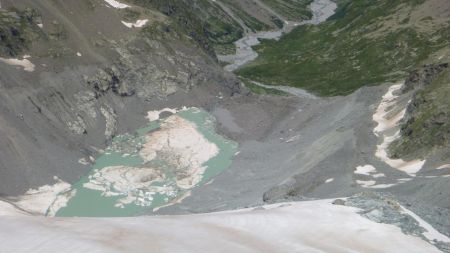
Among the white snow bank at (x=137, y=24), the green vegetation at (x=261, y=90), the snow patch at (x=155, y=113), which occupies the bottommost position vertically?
the green vegetation at (x=261, y=90)

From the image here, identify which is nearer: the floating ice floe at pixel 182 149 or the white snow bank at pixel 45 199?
the white snow bank at pixel 45 199

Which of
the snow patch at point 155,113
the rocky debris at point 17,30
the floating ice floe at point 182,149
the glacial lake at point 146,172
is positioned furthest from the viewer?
the snow patch at point 155,113

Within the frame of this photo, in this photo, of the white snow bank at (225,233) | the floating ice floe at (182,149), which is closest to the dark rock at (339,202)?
the white snow bank at (225,233)

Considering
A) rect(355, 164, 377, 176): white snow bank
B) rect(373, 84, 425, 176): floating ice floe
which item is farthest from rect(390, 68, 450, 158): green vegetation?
rect(355, 164, 377, 176): white snow bank

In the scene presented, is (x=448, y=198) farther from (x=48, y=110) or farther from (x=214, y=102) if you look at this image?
(x=214, y=102)

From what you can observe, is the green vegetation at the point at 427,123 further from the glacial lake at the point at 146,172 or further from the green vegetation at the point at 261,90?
the green vegetation at the point at 261,90

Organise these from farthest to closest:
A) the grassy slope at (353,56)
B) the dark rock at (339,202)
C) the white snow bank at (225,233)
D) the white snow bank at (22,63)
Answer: the grassy slope at (353,56) < the white snow bank at (22,63) < the dark rock at (339,202) < the white snow bank at (225,233)

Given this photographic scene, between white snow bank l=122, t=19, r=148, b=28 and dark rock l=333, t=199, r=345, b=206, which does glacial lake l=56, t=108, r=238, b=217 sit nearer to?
white snow bank l=122, t=19, r=148, b=28
